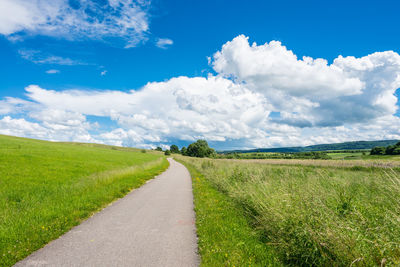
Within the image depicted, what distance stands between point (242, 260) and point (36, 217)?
6.39m

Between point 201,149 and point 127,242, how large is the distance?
10048 cm

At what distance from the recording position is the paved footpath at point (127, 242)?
444 centimetres

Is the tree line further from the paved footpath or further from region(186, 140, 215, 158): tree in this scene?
the paved footpath

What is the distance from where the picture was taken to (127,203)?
376 inches

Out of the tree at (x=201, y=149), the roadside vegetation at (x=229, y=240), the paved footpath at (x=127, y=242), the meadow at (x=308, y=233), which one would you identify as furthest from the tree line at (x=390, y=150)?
the paved footpath at (x=127, y=242)

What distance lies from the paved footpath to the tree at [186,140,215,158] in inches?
3779

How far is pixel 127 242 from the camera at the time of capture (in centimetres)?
532

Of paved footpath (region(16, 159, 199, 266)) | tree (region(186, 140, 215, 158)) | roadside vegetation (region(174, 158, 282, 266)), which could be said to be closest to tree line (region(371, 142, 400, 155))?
roadside vegetation (region(174, 158, 282, 266))

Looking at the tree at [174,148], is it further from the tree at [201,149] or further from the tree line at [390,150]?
the tree line at [390,150]

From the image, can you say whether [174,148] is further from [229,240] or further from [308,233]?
[308,233]

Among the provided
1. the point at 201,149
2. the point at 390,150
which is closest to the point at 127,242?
the point at 390,150

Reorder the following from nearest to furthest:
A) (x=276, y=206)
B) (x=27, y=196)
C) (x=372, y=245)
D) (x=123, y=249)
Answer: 1. (x=372, y=245)
2. (x=123, y=249)
3. (x=276, y=206)
4. (x=27, y=196)

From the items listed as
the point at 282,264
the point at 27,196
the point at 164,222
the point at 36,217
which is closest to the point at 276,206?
the point at 282,264

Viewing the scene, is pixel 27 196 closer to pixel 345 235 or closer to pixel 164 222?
pixel 164 222
